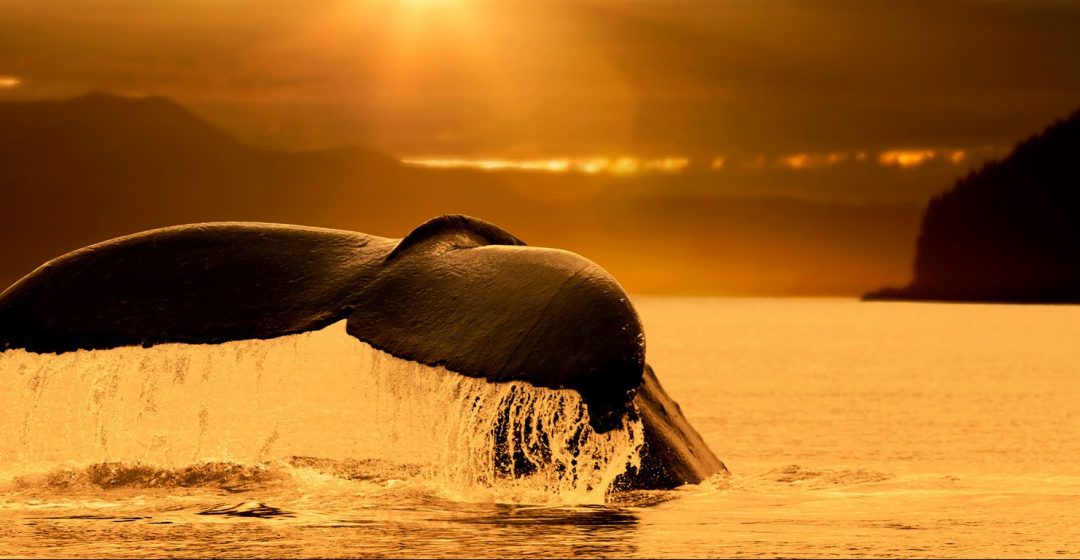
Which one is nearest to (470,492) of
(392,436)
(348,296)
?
(392,436)

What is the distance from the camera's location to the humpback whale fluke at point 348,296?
7.66 m

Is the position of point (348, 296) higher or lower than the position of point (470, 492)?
higher

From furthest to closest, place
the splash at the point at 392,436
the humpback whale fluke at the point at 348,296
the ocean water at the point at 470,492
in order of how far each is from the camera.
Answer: the ocean water at the point at 470,492 → the splash at the point at 392,436 → the humpback whale fluke at the point at 348,296

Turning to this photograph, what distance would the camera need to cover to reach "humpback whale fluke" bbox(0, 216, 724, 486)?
25.1ft

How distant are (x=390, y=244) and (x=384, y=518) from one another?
227 cm

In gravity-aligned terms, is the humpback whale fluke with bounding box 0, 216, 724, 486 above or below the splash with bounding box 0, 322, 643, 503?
above

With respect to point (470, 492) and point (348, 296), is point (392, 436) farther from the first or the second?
point (348, 296)

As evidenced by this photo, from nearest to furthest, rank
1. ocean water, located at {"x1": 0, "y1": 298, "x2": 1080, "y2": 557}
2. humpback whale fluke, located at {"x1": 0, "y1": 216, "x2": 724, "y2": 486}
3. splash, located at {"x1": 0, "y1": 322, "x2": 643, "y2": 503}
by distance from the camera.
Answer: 1. humpback whale fluke, located at {"x1": 0, "y1": 216, "x2": 724, "y2": 486}
2. splash, located at {"x1": 0, "y1": 322, "x2": 643, "y2": 503}
3. ocean water, located at {"x1": 0, "y1": 298, "x2": 1080, "y2": 557}

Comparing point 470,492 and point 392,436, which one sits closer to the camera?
point 470,492

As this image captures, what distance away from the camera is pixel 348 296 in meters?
8.77

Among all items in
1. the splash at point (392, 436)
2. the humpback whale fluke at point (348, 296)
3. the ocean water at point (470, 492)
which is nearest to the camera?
the humpback whale fluke at point (348, 296)

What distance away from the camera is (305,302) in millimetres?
8797

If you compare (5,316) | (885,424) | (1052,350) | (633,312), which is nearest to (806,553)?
(633,312)

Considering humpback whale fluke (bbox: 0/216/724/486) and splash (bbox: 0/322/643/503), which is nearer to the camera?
humpback whale fluke (bbox: 0/216/724/486)
